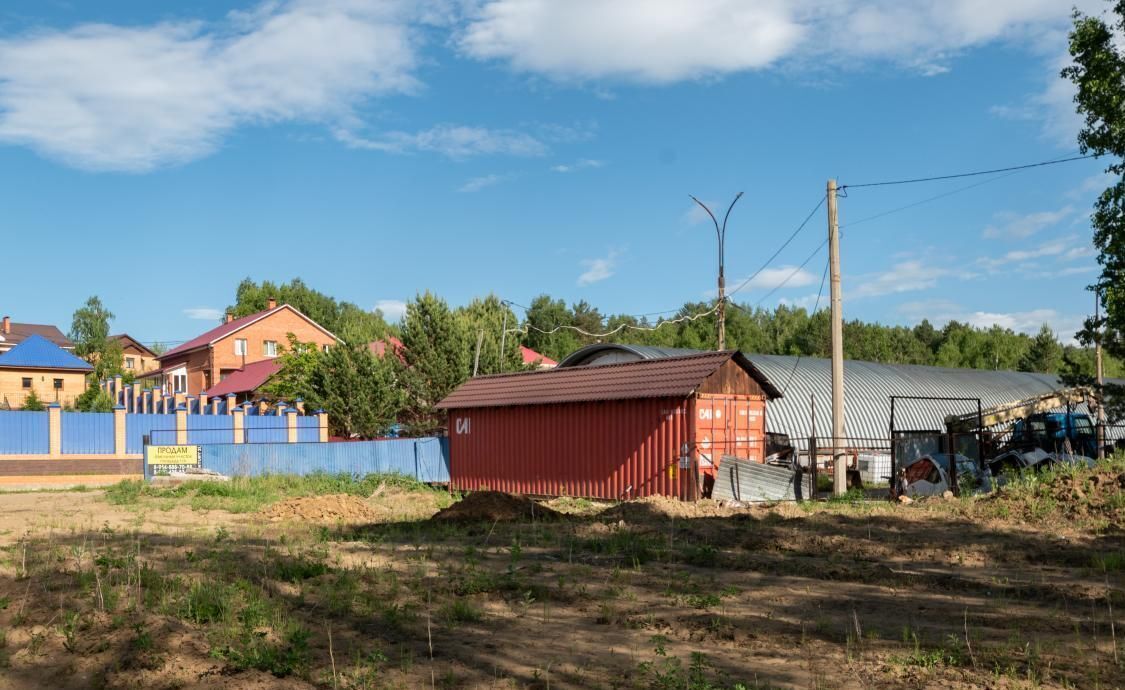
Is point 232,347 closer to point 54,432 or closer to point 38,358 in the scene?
point 38,358

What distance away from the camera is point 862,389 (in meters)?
38.4

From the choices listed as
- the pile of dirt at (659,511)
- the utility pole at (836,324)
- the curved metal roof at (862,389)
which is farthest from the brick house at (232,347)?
the pile of dirt at (659,511)

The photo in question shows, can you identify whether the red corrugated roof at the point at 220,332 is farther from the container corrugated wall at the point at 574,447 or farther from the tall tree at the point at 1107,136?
the tall tree at the point at 1107,136

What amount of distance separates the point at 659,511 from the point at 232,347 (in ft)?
182

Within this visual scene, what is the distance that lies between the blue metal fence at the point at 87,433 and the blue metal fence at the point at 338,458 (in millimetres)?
4051

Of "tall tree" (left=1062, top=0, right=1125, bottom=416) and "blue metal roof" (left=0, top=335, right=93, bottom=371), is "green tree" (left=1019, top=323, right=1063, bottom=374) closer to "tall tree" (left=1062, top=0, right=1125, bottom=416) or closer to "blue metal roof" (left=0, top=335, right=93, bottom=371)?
"tall tree" (left=1062, top=0, right=1125, bottom=416)

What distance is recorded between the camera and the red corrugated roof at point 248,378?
5656cm

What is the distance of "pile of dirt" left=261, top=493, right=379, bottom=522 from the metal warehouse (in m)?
7.62

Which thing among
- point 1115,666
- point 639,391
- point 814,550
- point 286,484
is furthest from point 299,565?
point 286,484

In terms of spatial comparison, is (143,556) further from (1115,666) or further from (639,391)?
(639,391)

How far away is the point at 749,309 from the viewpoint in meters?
108

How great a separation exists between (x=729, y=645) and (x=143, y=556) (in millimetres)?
7900

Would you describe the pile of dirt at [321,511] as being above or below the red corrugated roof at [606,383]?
below

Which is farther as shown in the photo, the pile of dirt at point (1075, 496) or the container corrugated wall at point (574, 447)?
the container corrugated wall at point (574, 447)
